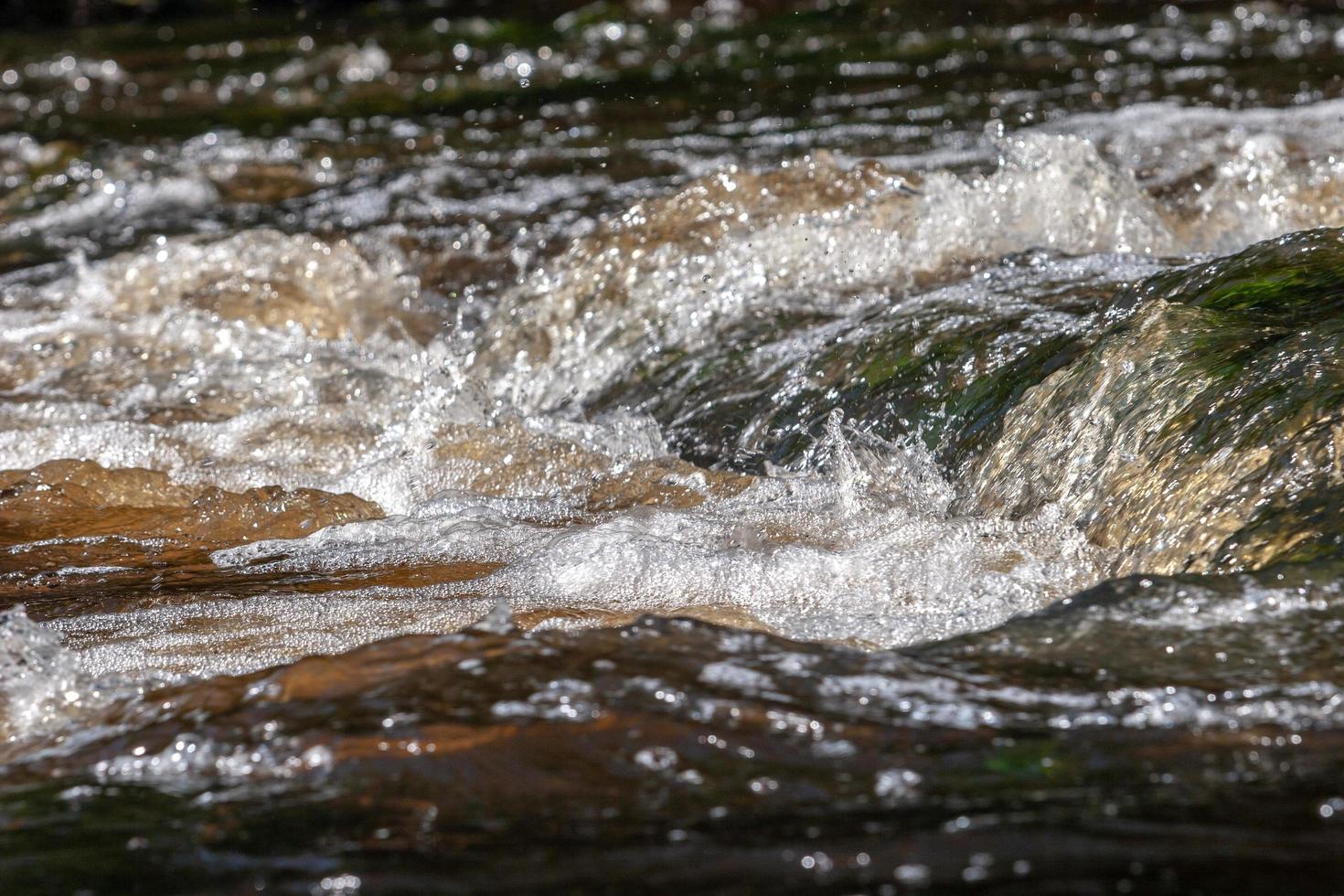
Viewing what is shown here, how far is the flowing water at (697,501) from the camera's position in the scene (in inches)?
61.7

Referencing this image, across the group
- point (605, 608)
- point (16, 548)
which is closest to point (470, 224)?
point (16, 548)

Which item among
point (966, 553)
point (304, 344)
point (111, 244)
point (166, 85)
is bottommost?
point (966, 553)

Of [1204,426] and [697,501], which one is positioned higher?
→ [1204,426]

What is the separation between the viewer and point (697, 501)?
3188mm

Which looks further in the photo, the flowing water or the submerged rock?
the submerged rock

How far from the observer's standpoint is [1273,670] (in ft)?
5.83

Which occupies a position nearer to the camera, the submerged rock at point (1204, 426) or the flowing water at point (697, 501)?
the flowing water at point (697, 501)

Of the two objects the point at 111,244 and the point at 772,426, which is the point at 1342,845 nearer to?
the point at 772,426

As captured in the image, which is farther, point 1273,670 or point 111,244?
point 111,244

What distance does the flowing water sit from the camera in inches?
61.7

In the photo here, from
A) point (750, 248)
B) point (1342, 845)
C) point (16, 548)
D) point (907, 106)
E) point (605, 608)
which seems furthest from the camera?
point (907, 106)

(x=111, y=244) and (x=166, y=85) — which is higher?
(x=166, y=85)

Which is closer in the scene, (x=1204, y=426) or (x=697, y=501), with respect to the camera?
(x=1204, y=426)

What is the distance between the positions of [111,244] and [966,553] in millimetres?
4678
